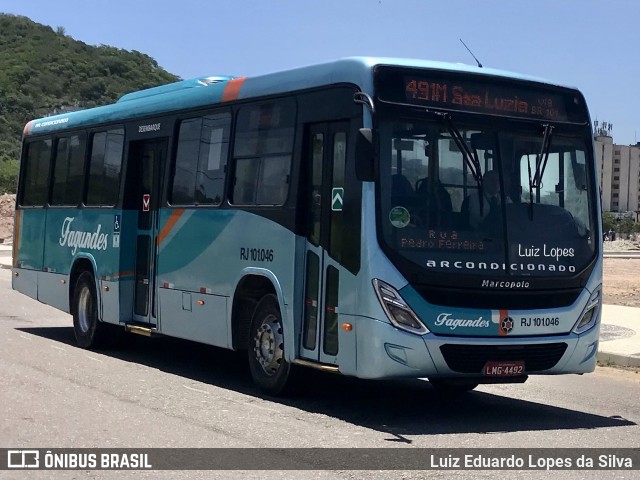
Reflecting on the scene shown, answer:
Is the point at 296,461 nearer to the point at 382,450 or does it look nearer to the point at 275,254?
the point at 382,450

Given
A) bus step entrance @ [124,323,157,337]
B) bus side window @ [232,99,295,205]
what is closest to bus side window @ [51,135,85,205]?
bus step entrance @ [124,323,157,337]

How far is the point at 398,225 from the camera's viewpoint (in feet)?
31.0

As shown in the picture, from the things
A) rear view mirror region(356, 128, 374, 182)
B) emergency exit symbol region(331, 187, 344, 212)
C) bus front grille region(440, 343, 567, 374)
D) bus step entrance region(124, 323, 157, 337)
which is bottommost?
bus step entrance region(124, 323, 157, 337)

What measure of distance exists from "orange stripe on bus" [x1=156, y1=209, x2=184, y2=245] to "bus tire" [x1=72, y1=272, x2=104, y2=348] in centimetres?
201

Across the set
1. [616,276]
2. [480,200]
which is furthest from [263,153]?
[616,276]

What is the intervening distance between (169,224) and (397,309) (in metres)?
4.52

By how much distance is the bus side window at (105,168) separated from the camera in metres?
14.5

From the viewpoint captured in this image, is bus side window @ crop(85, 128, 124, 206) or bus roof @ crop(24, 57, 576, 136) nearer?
bus roof @ crop(24, 57, 576, 136)

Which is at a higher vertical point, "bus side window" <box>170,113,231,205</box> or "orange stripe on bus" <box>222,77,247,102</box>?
"orange stripe on bus" <box>222,77,247,102</box>

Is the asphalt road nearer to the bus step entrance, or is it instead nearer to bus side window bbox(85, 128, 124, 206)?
the bus step entrance

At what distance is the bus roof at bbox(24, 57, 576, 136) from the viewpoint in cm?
982

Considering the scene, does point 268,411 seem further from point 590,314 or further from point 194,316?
point 590,314

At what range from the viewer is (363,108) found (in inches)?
376

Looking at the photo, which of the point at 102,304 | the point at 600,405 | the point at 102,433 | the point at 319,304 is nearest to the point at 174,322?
the point at 102,304
